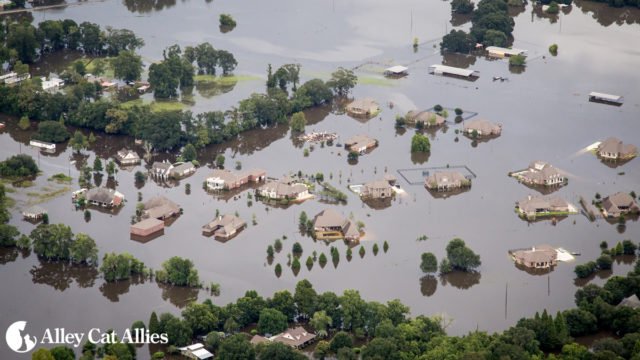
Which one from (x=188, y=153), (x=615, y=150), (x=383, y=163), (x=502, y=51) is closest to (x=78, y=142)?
(x=188, y=153)

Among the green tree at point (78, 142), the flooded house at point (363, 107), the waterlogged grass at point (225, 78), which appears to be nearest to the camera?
the green tree at point (78, 142)

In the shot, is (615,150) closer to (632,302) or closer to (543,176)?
(543,176)

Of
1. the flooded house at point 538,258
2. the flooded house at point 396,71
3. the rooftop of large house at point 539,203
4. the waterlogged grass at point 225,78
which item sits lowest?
the flooded house at point 538,258

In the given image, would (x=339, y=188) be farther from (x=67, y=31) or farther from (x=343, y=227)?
(x=67, y=31)

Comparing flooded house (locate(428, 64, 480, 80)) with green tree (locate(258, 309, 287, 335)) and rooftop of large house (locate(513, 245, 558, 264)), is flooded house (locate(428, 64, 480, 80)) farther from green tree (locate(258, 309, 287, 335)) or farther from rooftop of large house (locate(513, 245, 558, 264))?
green tree (locate(258, 309, 287, 335))

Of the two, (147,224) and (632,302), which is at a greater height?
(147,224)

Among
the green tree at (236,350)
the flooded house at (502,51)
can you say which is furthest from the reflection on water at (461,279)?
the flooded house at (502,51)

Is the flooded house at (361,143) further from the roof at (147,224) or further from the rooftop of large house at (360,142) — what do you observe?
the roof at (147,224)
